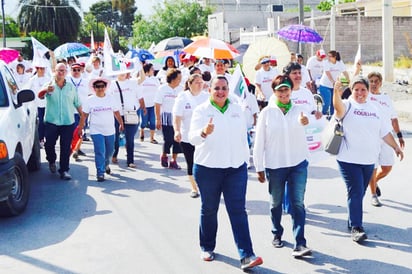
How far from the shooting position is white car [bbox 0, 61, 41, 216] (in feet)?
23.4

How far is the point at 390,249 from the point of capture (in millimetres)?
5965

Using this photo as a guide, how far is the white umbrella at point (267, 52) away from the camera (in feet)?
38.9

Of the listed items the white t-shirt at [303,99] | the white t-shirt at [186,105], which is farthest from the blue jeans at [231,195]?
the white t-shirt at [186,105]

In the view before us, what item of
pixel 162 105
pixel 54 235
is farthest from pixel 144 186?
pixel 54 235

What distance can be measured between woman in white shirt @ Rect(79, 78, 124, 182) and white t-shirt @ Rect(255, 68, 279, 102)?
3417 mm

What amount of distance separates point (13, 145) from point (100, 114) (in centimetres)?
208

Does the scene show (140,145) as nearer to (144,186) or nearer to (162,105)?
(162,105)

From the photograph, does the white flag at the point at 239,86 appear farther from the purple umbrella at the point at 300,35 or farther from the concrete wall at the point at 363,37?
the concrete wall at the point at 363,37

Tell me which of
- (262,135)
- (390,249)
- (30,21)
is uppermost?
(30,21)

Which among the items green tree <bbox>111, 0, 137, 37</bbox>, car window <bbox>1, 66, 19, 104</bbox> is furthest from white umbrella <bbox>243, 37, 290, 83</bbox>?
green tree <bbox>111, 0, 137, 37</bbox>

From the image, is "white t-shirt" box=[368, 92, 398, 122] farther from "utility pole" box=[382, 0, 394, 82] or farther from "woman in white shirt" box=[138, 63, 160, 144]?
"utility pole" box=[382, 0, 394, 82]

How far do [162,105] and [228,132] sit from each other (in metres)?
4.72

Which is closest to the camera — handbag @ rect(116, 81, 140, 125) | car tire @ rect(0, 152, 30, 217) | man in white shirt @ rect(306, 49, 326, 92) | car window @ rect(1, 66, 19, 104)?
car tire @ rect(0, 152, 30, 217)

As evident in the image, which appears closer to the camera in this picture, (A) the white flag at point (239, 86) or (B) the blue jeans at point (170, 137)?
(A) the white flag at point (239, 86)
